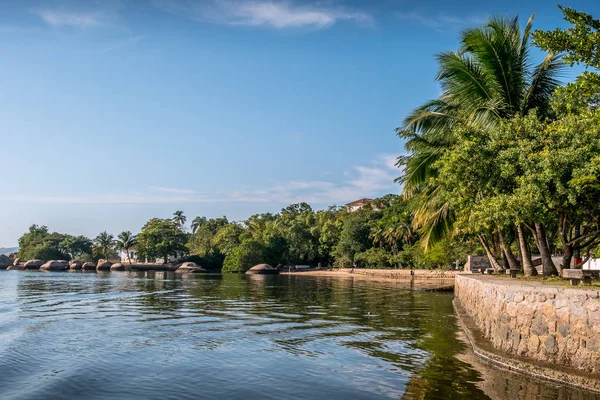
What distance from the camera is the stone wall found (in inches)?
378

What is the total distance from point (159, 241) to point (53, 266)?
22.5m

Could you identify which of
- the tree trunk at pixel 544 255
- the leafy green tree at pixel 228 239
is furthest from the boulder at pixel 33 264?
the tree trunk at pixel 544 255

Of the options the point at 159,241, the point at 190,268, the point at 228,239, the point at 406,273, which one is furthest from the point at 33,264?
the point at 406,273

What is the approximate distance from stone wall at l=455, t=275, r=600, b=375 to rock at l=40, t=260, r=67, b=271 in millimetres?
109087

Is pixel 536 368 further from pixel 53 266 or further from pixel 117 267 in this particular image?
pixel 53 266

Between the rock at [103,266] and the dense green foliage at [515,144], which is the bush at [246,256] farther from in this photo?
the dense green foliage at [515,144]

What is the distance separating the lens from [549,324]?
10.5 metres

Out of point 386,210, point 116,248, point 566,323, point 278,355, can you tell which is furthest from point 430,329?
point 116,248

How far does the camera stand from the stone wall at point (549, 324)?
31.5ft

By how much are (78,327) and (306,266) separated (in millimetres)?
84534

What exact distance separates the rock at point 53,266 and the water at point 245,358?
91721 mm

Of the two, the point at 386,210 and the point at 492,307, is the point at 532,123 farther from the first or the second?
the point at 386,210

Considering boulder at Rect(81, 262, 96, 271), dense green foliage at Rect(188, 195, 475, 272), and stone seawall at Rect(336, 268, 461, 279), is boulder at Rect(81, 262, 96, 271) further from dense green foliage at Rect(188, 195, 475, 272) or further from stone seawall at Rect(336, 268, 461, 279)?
stone seawall at Rect(336, 268, 461, 279)

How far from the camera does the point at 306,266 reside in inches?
4008
